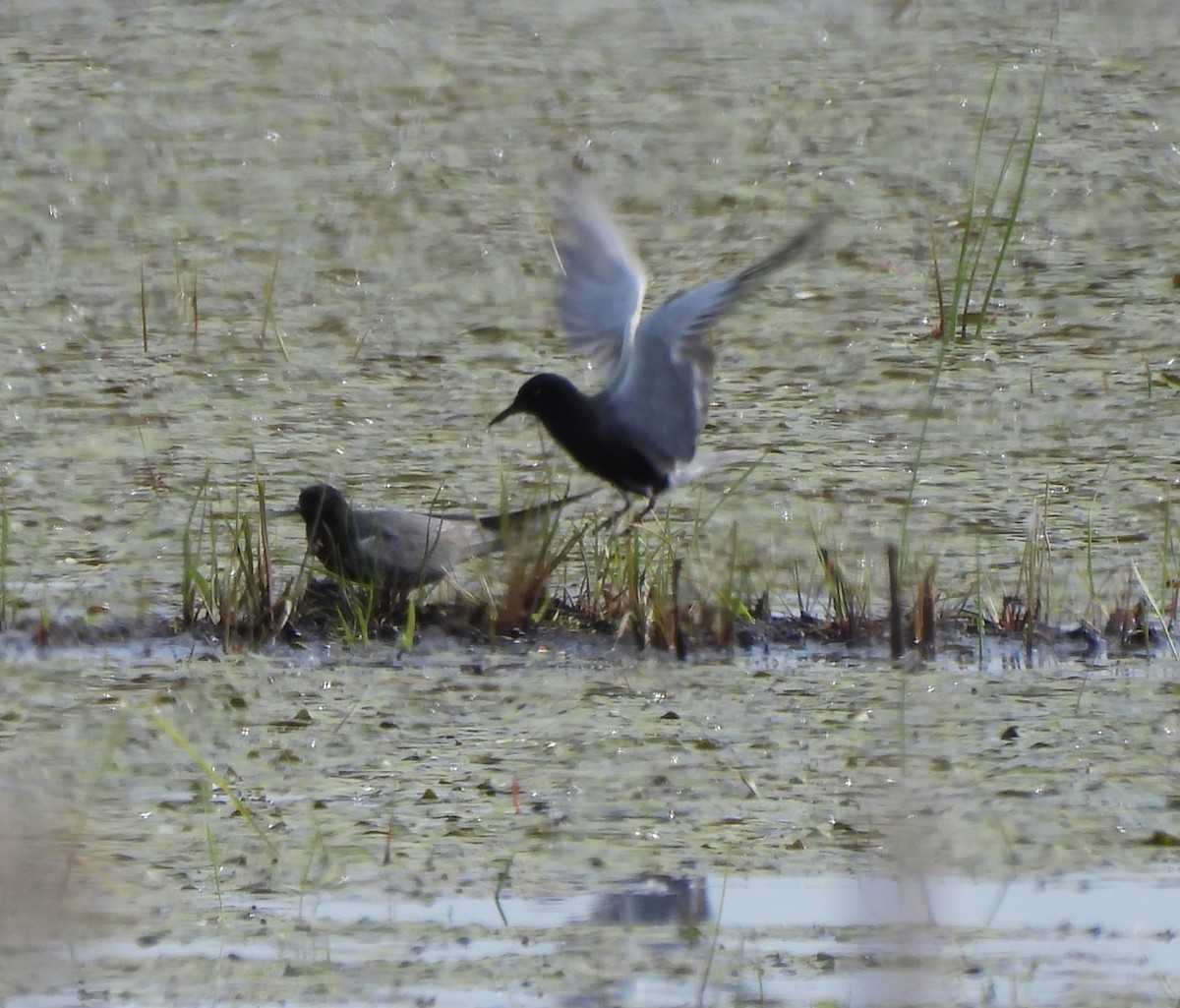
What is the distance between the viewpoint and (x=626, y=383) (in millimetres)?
5230

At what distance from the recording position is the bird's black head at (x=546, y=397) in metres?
5.26

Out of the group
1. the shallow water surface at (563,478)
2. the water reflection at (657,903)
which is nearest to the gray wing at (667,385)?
the shallow water surface at (563,478)

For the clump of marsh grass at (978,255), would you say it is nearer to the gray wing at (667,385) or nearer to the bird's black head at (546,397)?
the gray wing at (667,385)

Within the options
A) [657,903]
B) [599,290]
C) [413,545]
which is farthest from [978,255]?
[657,903]

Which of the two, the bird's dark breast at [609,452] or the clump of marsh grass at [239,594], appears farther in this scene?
the bird's dark breast at [609,452]

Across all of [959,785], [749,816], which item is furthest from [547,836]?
[959,785]

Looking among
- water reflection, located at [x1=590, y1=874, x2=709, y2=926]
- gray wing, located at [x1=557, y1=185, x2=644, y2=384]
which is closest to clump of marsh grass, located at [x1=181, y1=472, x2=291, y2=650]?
gray wing, located at [x1=557, y1=185, x2=644, y2=384]

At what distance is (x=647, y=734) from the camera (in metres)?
3.81

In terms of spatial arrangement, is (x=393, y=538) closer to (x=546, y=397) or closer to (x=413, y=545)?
(x=413, y=545)

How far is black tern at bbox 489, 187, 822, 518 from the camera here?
5098 mm

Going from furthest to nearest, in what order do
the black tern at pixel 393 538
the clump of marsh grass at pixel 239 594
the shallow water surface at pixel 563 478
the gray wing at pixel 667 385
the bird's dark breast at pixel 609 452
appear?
the bird's dark breast at pixel 609 452 → the gray wing at pixel 667 385 → the black tern at pixel 393 538 → the clump of marsh grass at pixel 239 594 → the shallow water surface at pixel 563 478

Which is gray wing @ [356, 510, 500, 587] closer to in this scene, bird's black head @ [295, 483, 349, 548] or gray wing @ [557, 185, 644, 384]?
bird's black head @ [295, 483, 349, 548]

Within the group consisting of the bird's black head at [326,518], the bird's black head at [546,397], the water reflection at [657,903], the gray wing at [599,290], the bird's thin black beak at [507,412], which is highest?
the gray wing at [599,290]

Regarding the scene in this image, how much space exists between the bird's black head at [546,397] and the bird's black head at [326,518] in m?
0.72
